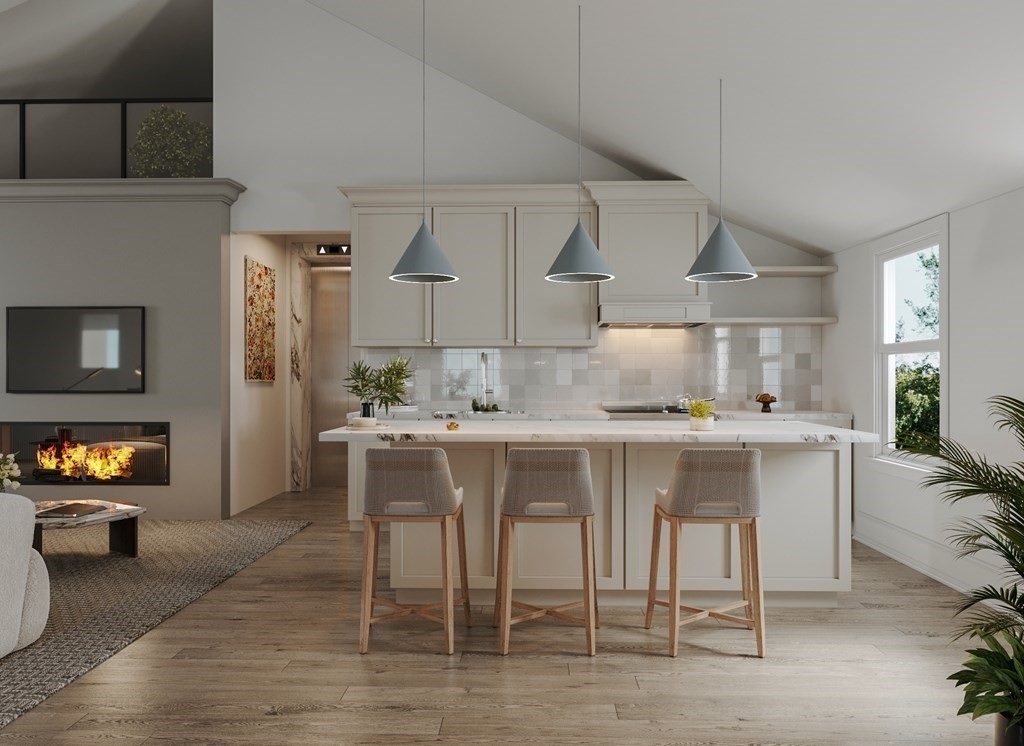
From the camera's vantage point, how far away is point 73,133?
654cm

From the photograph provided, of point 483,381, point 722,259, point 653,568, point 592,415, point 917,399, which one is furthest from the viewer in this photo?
point 483,381

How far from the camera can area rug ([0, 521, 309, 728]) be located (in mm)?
2924

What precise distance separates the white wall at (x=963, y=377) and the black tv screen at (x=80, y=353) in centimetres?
555

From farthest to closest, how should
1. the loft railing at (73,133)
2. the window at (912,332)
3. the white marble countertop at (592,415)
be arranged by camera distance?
1. the loft railing at (73,133)
2. the white marble countertop at (592,415)
3. the window at (912,332)

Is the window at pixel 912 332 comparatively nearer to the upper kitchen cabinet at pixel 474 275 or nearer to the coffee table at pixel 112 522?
the upper kitchen cabinet at pixel 474 275

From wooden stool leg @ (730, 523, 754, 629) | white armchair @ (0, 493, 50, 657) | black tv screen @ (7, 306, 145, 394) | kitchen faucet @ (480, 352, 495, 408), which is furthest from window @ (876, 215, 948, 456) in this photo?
black tv screen @ (7, 306, 145, 394)

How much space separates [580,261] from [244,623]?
7.70ft

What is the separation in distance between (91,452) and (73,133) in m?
2.81

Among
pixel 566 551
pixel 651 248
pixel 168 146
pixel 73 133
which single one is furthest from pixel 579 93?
pixel 73 133

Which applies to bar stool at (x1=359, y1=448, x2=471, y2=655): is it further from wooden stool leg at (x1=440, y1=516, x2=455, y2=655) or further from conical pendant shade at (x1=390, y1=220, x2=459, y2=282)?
conical pendant shade at (x1=390, y1=220, x2=459, y2=282)

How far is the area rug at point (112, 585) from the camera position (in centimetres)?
292

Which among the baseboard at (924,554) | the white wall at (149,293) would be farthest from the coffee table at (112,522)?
the baseboard at (924,554)

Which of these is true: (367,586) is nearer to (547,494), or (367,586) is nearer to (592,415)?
(547,494)

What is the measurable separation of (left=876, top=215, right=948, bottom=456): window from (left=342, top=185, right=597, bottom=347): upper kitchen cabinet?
2.04 meters
